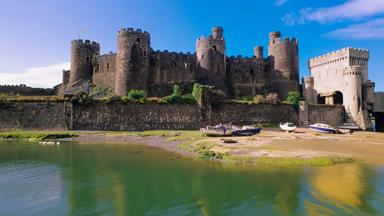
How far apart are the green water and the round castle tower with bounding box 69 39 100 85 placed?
35.0 meters

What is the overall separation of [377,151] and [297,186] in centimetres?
1356

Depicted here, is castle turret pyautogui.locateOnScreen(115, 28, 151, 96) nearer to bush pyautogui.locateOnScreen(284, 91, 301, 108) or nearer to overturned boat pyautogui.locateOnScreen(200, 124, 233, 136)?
overturned boat pyautogui.locateOnScreen(200, 124, 233, 136)

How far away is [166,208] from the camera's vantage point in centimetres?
1111

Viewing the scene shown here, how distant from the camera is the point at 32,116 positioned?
39875 millimetres

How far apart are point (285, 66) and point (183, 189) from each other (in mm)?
48174

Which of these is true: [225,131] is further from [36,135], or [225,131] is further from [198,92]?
[36,135]

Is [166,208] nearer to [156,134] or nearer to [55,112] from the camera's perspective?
[156,134]

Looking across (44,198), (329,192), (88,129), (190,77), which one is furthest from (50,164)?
(190,77)

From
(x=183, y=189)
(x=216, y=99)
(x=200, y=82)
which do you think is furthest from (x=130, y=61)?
(x=183, y=189)

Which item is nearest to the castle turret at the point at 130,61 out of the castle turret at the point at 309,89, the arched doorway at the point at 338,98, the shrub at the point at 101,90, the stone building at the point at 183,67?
the stone building at the point at 183,67

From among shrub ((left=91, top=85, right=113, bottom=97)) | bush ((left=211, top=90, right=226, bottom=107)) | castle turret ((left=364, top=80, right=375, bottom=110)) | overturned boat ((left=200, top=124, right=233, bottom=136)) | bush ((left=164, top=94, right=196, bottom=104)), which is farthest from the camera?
castle turret ((left=364, top=80, right=375, bottom=110))

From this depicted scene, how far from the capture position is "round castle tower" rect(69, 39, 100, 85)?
53.4 m

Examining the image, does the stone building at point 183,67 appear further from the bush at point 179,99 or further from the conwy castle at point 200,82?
the bush at point 179,99

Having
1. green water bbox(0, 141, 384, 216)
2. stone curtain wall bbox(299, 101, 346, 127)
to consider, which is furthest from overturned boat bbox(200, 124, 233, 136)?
stone curtain wall bbox(299, 101, 346, 127)
